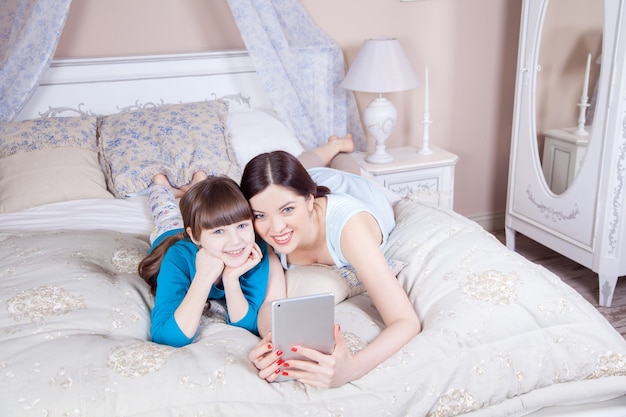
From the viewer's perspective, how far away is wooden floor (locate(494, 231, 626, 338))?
8.49ft

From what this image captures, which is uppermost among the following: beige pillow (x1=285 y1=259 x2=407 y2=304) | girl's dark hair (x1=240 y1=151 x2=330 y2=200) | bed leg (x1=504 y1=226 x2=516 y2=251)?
girl's dark hair (x1=240 y1=151 x2=330 y2=200)

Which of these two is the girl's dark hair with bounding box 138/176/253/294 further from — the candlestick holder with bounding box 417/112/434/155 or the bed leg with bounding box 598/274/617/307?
the bed leg with bounding box 598/274/617/307

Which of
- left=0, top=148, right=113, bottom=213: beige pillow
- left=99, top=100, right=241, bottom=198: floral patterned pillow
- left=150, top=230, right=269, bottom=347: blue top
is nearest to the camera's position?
left=150, top=230, right=269, bottom=347: blue top

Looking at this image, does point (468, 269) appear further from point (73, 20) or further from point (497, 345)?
point (73, 20)

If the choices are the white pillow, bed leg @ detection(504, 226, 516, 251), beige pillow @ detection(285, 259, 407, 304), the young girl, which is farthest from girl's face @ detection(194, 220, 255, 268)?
bed leg @ detection(504, 226, 516, 251)

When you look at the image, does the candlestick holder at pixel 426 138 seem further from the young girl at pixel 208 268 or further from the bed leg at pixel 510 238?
the young girl at pixel 208 268

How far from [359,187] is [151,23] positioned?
1447mm

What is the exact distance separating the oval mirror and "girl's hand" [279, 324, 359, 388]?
1.90 m

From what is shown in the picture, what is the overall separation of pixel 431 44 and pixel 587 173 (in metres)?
1.17

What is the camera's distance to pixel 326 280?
1642mm

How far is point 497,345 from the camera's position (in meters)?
1.33

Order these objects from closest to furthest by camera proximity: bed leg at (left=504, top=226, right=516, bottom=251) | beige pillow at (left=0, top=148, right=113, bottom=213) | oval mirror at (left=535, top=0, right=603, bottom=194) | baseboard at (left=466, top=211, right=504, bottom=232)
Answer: beige pillow at (left=0, top=148, right=113, bottom=213) → oval mirror at (left=535, top=0, right=603, bottom=194) → bed leg at (left=504, top=226, right=516, bottom=251) → baseboard at (left=466, top=211, right=504, bottom=232)

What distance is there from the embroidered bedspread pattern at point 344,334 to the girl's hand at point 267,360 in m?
0.02

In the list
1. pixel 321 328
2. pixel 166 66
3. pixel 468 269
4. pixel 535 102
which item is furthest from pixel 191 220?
pixel 535 102
